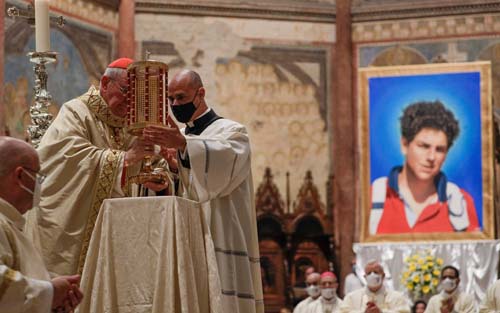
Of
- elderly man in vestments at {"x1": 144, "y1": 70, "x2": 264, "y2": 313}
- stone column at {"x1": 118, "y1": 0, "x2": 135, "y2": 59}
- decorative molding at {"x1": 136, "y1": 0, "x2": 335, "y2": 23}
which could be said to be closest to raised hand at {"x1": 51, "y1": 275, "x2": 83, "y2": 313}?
elderly man in vestments at {"x1": 144, "y1": 70, "x2": 264, "y2": 313}

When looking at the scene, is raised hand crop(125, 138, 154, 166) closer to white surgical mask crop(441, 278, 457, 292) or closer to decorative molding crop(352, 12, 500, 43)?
white surgical mask crop(441, 278, 457, 292)

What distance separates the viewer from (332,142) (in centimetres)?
1759

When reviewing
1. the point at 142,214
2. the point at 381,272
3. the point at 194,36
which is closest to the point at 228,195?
the point at 142,214

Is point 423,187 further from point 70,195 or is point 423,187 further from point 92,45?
point 70,195

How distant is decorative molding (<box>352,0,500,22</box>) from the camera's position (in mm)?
17484

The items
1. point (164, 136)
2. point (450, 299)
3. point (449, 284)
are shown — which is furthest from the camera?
point (449, 284)

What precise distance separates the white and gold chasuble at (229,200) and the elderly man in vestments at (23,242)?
1.54 meters

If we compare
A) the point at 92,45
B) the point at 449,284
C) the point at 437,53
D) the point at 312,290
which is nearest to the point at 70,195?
the point at 312,290

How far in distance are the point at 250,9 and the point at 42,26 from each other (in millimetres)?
10897

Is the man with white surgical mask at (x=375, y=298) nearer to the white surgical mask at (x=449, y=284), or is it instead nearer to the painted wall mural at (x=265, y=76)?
the white surgical mask at (x=449, y=284)

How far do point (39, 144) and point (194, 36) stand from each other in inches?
428

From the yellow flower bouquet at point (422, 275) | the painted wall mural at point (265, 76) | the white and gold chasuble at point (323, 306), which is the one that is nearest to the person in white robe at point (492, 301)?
the white and gold chasuble at point (323, 306)

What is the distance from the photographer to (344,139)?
17547mm

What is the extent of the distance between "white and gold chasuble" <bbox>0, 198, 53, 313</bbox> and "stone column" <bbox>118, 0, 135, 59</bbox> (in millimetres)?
12246
